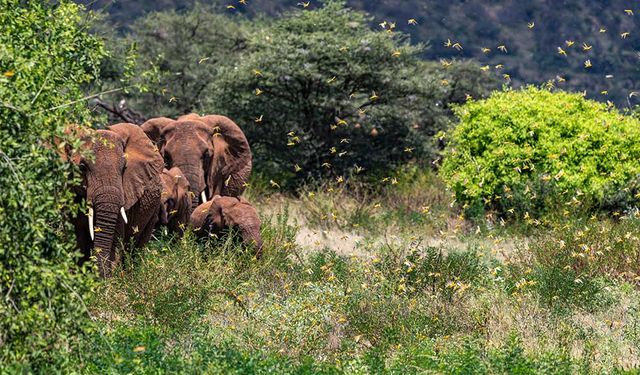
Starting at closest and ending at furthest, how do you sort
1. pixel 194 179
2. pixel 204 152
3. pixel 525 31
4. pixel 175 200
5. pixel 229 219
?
pixel 229 219 < pixel 175 200 < pixel 194 179 < pixel 204 152 < pixel 525 31

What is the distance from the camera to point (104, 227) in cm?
1360

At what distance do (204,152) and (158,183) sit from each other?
4186mm

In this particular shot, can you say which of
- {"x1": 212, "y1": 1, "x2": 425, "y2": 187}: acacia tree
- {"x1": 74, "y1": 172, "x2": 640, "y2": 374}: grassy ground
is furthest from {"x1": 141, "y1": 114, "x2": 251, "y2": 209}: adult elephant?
{"x1": 212, "y1": 1, "x2": 425, "y2": 187}: acacia tree

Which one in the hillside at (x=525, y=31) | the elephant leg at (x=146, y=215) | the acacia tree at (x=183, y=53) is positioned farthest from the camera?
the hillside at (x=525, y=31)

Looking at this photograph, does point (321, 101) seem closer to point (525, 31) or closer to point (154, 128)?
point (154, 128)

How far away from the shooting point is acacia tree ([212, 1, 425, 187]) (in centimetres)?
2775

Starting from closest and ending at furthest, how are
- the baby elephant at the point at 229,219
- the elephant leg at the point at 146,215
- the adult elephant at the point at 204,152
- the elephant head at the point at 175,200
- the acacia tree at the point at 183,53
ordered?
1. the elephant leg at the point at 146,215
2. the baby elephant at the point at 229,219
3. the elephant head at the point at 175,200
4. the adult elephant at the point at 204,152
5. the acacia tree at the point at 183,53

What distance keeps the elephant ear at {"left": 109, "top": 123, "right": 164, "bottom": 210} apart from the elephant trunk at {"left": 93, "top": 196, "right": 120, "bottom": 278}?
45 cm

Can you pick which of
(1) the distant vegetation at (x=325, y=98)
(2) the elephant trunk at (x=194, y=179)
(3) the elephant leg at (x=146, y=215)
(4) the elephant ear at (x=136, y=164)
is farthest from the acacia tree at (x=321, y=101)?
(4) the elephant ear at (x=136, y=164)

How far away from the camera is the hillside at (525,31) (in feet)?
245

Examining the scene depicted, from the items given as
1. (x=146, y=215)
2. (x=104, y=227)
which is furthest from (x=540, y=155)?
(x=104, y=227)

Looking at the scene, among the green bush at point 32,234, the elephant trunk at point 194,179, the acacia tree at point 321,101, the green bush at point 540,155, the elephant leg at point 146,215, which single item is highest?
the green bush at point 32,234

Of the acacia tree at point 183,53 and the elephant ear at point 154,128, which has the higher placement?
the elephant ear at point 154,128

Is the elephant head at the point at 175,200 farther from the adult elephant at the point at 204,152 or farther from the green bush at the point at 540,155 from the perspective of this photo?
the green bush at the point at 540,155
